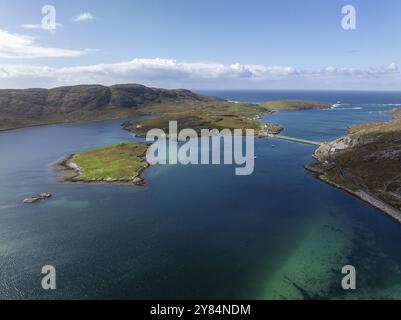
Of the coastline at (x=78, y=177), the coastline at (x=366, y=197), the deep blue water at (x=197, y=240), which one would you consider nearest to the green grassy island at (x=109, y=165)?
the coastline at (x=78, y=177)

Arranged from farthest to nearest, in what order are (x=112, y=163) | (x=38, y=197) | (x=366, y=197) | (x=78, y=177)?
1. (x=112, y=163)
2. (x=78, y=177)
3. (x=38, y=197)
4. (x=366, y=197)

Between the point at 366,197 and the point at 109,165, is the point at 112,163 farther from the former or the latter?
the point at 366,197

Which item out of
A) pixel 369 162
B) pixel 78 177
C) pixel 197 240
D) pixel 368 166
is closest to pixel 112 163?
pixel 78 177

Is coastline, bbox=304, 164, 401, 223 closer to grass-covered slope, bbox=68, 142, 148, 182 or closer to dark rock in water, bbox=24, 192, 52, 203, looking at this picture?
grass-covered slope, bbox=68, 142, 148, 182

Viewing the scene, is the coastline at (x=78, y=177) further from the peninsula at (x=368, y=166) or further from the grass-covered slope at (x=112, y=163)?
the peninsula at (x=368, y=166)

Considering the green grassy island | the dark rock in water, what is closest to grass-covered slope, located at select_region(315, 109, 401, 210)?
the green grassy island

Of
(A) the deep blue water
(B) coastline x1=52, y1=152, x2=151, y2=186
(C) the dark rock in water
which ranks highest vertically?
(B) coastline x1=52, y1=152, x2=151, y2=186

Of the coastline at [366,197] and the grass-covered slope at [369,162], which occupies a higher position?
the grass-covered slope at [369,162]
